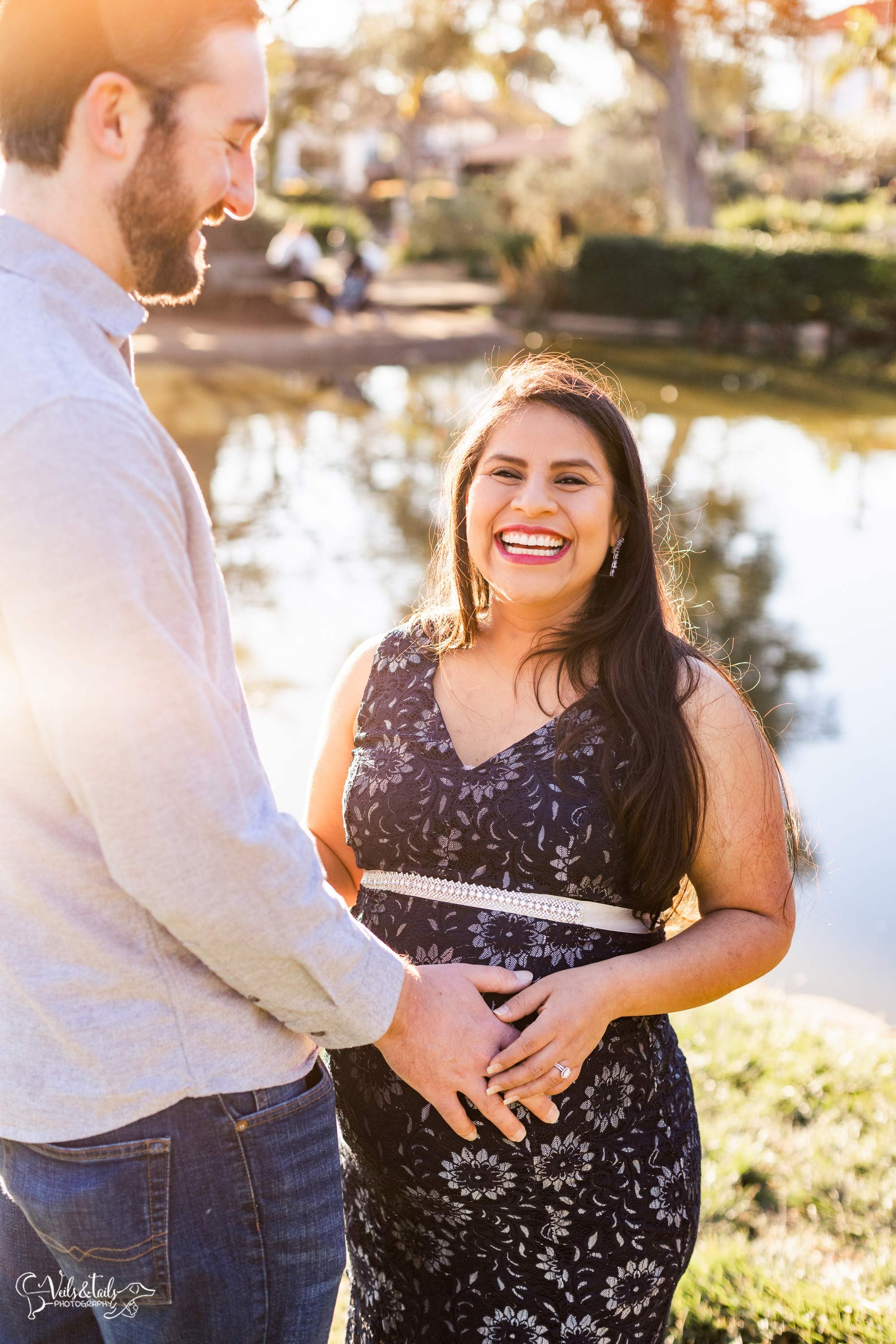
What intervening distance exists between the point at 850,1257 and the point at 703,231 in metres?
26.1

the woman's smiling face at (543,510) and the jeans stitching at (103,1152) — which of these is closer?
the jeans stitching at (103,1152)

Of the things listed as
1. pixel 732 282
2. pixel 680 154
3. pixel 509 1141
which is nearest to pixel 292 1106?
pixel 509 1141

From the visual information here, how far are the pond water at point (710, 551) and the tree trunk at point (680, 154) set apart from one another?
1278 cm

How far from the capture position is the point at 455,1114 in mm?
1677

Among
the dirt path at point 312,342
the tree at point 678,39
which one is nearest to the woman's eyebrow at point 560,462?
the dirt path at point 312,342

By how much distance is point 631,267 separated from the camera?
23719 mm

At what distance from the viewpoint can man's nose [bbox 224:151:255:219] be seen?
1.31 meters

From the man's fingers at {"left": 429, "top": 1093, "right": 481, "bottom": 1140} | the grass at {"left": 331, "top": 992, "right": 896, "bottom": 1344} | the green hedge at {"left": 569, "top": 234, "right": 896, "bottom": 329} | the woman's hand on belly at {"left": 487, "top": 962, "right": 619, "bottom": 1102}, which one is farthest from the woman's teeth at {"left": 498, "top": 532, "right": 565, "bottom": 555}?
the green hedge at {"left": 569, "top": 234, "right": 896, "bottom": 329}

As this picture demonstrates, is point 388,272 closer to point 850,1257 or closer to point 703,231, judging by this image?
point 703,231

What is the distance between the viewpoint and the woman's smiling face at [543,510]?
2133mm

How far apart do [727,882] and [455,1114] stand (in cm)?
61

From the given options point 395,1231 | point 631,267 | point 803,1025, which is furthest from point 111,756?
point 631,267

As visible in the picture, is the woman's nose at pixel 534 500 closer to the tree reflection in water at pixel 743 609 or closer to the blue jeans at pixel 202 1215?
the blue jeans at pixel 202 1215

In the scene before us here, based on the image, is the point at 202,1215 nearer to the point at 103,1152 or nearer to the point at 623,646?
the point at 103,1152
